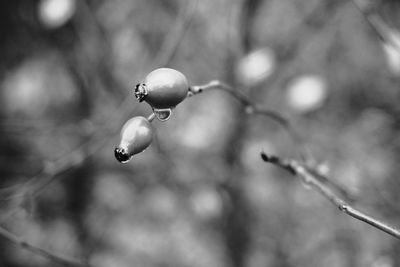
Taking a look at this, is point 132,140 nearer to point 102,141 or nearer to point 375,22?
point 102,141

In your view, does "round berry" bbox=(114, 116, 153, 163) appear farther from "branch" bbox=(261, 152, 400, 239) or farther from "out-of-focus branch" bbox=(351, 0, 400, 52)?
"out-of-focus branch" bbox=(351, 0, 400, 52)

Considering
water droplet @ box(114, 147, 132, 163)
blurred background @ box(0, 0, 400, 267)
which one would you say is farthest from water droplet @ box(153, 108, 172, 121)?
blurred background @ box(0, 0, 400, 267)

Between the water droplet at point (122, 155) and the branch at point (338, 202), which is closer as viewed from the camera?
the branch at point (338, 202)

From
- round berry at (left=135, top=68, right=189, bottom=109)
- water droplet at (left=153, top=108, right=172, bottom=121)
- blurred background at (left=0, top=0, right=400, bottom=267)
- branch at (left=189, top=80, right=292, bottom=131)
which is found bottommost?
water droplet at (left=153, top=108, right=172, bottom=121)

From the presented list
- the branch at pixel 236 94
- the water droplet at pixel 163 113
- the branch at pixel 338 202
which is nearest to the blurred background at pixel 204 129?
the branch at pixel 236 94

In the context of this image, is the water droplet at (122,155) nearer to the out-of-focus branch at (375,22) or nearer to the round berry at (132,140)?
the round berry at (132,140)
